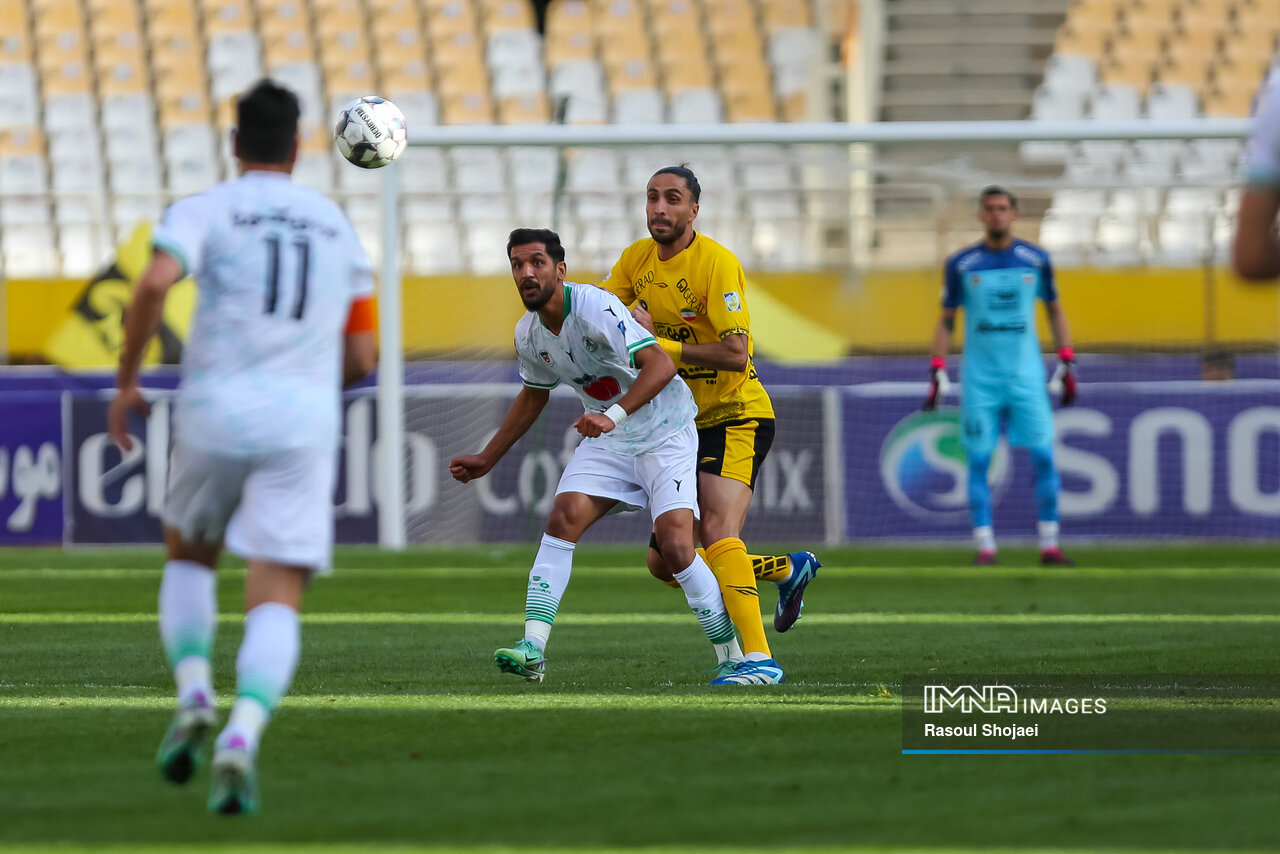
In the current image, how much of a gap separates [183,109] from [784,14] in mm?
6655

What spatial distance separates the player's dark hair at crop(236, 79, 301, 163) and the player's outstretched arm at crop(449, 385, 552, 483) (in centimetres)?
217

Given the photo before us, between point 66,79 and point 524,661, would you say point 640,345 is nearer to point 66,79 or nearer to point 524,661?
point 524,661

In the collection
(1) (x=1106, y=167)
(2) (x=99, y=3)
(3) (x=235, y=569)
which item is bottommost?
(3) (x=235, y=569)

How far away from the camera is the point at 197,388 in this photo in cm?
416

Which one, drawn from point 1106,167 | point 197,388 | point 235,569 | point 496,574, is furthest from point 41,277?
point 197,388

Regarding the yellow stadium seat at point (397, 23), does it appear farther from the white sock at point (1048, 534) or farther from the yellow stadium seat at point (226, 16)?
the white sock at point (1048, 534)

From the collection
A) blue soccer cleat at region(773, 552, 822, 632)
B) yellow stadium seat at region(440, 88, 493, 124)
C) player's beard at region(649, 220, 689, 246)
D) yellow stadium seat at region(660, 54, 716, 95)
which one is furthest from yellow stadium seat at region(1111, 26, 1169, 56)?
player's beard at region(649, 220, 689, 246)

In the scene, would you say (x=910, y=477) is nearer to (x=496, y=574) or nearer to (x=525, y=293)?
(x=496, y=574)

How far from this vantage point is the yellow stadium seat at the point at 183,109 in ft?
63.1

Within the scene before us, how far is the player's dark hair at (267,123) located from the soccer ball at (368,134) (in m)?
4.65

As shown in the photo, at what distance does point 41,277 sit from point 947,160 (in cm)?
834

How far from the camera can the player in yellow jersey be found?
21.4ft

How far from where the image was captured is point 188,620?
4.26m

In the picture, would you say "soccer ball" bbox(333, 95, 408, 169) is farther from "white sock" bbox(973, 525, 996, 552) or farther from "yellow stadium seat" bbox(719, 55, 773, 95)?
"yellow stadium seat" bbox(719, 55, 773, 95)
